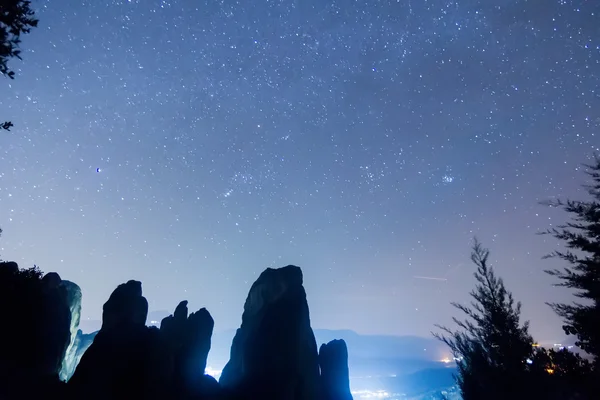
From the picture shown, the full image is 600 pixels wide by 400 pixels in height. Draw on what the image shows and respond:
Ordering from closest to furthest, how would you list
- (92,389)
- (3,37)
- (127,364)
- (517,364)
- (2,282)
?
(3,37)
(517,364)
(92,389)
(127,364)
(2,282)

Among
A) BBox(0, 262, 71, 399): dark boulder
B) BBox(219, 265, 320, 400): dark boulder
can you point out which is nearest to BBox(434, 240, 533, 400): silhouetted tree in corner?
BBox(219, 265, 320, 400): dark boulder

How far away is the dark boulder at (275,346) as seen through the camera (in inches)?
1051

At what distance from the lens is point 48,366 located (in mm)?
24641

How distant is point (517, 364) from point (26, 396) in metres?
28.9

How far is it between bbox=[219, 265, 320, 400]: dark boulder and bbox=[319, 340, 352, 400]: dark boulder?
385 cm

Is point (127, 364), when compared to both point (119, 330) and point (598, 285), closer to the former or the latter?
point (119, 330)

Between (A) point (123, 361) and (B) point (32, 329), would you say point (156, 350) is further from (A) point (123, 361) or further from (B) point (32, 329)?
(B) point (32, 329)

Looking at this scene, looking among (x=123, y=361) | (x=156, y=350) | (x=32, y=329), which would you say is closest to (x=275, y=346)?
(x=156, y=350)

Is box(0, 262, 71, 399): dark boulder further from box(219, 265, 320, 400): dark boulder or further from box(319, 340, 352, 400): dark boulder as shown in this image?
box(319, 340, 352, 400): dark boulder

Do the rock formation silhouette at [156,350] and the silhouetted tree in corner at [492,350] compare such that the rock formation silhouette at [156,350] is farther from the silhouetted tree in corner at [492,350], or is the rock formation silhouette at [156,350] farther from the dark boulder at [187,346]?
the silhouetted tree in corner at [492,350]

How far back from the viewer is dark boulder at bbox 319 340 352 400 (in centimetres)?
3225

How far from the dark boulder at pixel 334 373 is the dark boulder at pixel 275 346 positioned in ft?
12.6

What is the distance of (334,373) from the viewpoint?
33.5 m

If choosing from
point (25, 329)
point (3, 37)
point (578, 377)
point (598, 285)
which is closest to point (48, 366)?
point (25, 329)
